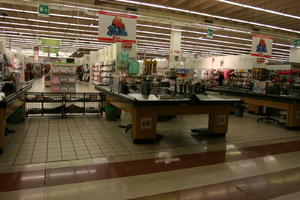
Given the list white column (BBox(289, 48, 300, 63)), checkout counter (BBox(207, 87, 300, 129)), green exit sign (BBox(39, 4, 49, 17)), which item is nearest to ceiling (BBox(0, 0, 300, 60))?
green exit sign (BBox(39, 4, 49, 17))

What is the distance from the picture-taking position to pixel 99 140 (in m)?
4.85

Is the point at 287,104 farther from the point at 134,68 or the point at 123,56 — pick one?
the point at 123,56

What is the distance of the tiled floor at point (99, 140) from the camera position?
3.99 metres

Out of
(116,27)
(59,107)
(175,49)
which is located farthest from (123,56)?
(59,107)

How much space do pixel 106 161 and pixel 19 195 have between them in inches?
53.2

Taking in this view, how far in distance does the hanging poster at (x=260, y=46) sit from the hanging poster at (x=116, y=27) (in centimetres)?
615

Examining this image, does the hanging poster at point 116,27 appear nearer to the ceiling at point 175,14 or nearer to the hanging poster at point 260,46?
the ceiling at point 175,14

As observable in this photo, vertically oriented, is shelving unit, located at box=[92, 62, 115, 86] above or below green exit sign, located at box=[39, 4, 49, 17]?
below

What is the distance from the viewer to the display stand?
962 centimetres

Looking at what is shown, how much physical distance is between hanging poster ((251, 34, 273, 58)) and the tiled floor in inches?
192

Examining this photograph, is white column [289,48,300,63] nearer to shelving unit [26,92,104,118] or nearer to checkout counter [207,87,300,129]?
checkout counter [207,87,300,129]

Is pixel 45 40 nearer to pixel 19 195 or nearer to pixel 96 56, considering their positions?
pixel 96 56

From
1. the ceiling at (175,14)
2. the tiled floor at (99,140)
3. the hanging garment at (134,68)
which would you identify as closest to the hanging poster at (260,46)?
the ceiling at (175,14)

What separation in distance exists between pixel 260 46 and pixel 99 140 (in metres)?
9.22
